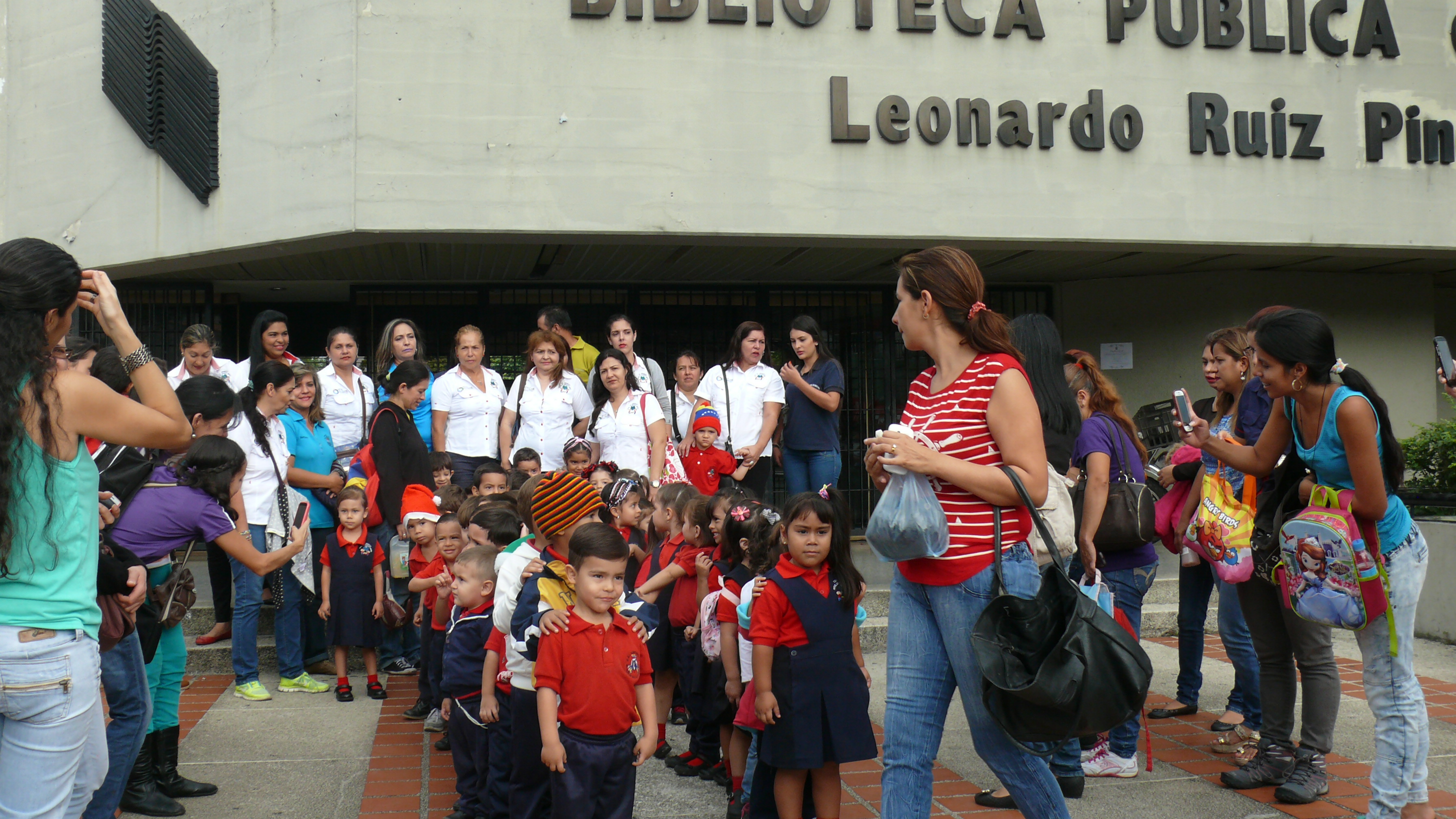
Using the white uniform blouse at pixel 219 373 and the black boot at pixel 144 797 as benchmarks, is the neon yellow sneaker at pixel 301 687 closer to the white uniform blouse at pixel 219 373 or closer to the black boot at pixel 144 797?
the white uniform blouse at pixel 219 373

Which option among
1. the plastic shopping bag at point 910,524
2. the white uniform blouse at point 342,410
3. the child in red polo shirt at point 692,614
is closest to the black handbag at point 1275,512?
the plastic shopping bag at point 910,524

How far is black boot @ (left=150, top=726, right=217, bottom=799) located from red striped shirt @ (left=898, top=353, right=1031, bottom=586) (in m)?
3.40

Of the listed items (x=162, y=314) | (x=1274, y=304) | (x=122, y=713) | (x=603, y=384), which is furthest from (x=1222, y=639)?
(x=162, y=314)

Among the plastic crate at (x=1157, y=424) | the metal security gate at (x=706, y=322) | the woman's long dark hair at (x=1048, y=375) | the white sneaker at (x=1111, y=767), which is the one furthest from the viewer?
the metal security gate at (x=706, y=322)

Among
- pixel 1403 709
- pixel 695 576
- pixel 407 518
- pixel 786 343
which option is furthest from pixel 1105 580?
pixel 786 343

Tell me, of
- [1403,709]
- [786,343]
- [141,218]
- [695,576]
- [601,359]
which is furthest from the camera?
[786,343]

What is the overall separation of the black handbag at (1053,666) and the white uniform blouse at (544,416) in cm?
500

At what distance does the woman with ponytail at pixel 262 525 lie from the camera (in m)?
6.43

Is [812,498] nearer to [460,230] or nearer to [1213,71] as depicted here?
[460,230]

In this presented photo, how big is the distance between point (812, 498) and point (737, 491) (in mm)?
1202

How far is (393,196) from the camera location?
320 inches

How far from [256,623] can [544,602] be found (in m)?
3.58

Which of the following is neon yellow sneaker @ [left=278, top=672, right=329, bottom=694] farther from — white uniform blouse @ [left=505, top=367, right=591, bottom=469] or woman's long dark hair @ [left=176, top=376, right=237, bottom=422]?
woman's long dark hair @ [left=176, top=376, right=237, bottom=422]

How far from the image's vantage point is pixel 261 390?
6680mm
